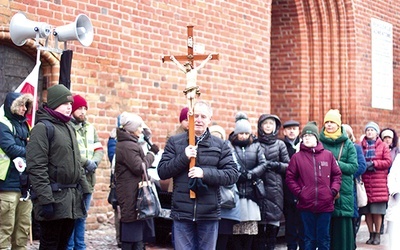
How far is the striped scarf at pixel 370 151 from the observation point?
37.0 ft

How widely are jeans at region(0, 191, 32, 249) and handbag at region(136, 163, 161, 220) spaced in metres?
1.16

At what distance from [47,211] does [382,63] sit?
12.9m

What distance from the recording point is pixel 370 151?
11.3 metres

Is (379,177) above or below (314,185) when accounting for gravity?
above

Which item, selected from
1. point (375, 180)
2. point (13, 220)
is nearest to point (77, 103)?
point (13, 220)

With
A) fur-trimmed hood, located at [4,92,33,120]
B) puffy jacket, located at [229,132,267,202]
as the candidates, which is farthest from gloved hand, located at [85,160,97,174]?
puffy jacket, located at [229,132,267,202]

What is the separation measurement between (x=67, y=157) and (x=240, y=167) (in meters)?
2.72

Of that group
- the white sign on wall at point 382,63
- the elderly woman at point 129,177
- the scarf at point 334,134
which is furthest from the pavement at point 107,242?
the white sign on wall at point 382,63

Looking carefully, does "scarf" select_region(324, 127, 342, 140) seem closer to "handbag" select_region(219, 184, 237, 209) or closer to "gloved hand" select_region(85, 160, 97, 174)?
"handbag" select_region(219, 184, 237, 209)

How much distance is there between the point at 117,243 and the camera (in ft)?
31.8

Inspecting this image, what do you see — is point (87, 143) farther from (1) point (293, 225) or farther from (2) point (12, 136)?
(1) point (293, 225)

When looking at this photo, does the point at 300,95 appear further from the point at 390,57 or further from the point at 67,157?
the point at 67,157

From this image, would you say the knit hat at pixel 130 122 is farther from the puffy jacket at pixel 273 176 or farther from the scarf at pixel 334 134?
the scarf at pixel 334 134

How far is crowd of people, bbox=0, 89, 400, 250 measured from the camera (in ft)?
21.8
